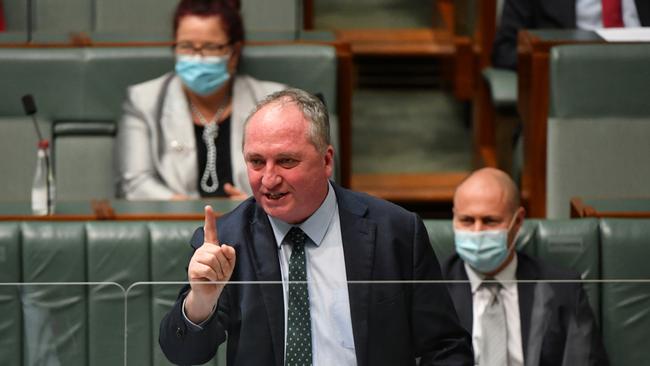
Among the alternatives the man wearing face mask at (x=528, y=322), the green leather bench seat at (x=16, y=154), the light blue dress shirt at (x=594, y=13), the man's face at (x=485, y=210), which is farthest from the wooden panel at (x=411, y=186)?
the man wearing face mask at (x=528, y=322)

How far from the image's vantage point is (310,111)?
90 cm

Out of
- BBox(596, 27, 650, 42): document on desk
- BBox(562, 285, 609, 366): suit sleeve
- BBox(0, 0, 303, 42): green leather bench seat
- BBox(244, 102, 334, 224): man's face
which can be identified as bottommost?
BBox(562, 285, 609, 366): suit sleeve

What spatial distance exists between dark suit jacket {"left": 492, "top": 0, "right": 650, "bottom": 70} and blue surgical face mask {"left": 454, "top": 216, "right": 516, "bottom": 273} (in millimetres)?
610

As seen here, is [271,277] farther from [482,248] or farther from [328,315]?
[482,248]

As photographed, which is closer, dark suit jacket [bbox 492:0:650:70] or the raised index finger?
the raised index finger

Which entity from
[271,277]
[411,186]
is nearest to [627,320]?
[271,277]

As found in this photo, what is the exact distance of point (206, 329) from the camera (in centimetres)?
87

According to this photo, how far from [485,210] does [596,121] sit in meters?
0.36

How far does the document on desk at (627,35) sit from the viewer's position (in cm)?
161

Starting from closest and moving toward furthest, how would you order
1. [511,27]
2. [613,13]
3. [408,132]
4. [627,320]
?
[627,320] → [613,13] → [511,27] → [408,132]

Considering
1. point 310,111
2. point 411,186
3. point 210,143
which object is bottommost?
point 411,186

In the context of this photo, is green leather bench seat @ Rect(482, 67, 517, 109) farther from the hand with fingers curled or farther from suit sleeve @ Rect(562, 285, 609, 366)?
the hand with fingers curled

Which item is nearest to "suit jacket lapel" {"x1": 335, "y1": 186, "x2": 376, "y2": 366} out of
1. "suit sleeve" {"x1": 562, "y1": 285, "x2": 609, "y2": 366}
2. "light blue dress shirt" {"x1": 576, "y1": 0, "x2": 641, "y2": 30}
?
"suit sleeve" {"x1": 562, "y1": 285, "x2": 609, "y2": 366}

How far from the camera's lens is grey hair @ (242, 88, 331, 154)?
0.90 m
